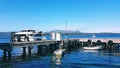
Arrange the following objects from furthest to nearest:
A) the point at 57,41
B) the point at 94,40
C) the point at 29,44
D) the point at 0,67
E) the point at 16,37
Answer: the point at 94,40, the point at 57,41, the point at 16,37, the point at 29,44, the point at 0,67

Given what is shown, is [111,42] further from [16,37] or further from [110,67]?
[110,67]

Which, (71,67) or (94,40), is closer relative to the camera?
(71,67)

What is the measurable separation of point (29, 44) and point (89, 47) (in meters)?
34.7

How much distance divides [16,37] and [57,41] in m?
13.6

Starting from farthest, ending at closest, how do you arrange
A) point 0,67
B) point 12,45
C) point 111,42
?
point 111,42, point 12,45, point 0,67

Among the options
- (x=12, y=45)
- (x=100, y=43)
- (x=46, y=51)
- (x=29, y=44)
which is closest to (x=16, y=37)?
(x=46, y=51)

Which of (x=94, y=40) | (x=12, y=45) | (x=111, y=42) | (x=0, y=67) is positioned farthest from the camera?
(x=94, y=40)

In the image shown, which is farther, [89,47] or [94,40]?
[94,40]

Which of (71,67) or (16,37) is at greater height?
(16,37)

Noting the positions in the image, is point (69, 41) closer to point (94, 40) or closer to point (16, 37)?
point (94, 40)

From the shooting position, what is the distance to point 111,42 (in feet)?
333

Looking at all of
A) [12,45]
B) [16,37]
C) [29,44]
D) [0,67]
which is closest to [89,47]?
[16,37]

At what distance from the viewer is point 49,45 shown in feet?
296

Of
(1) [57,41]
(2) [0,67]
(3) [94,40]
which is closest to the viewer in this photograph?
(2) [0,67]
